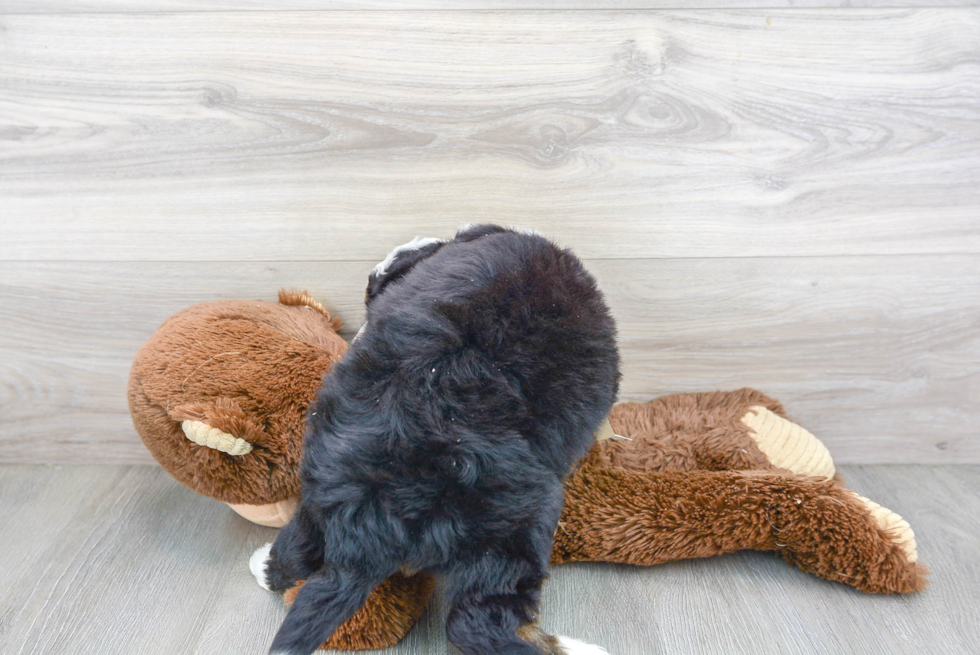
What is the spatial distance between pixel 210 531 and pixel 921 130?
1.17 meters

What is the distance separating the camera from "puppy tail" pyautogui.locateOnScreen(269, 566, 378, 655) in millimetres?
589

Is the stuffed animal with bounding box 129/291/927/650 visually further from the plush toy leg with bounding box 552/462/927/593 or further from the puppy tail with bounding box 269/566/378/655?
the puppy tail with bounding box 269/566/378/655

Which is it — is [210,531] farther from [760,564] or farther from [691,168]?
[691,168]

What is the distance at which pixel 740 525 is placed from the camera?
33.0 inches

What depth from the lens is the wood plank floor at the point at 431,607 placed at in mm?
753

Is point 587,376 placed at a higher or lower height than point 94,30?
lower

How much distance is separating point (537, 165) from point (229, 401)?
529mm

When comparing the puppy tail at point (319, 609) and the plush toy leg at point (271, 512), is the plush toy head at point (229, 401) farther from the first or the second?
the puppy tail at point (319, 609)

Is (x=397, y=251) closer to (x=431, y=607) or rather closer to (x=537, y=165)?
(x=537, y=165)

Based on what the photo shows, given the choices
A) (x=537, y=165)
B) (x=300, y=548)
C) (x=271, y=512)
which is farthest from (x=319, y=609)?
(x=537, y=165)

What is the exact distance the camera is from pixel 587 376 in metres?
0.68

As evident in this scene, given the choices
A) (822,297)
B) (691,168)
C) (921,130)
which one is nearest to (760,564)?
(822,297)

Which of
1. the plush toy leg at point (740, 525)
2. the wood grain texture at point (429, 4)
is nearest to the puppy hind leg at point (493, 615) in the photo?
the plush toy leg at point (740, 525)

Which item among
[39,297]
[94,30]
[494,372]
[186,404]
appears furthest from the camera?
[39,297]
